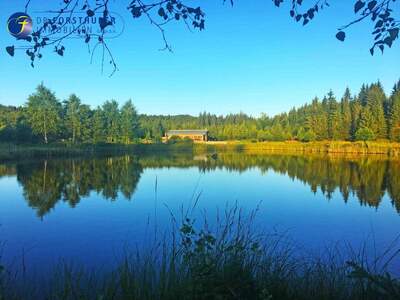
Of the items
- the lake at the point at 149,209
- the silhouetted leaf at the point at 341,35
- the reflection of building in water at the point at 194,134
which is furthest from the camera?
the reflection of building in water at the point at 194,134

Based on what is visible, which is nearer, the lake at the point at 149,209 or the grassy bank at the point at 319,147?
the lake at the point at 149,209

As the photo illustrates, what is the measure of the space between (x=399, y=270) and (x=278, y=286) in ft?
12.7

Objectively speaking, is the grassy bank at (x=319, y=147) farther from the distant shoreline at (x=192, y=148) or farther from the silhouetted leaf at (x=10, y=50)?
the silhouetted leaf at (x=10, y=50)

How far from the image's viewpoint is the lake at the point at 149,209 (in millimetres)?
7457

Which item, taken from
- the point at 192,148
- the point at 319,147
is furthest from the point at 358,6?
the point at 192,148

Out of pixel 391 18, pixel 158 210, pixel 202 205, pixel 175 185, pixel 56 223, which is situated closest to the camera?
pixel 391 18

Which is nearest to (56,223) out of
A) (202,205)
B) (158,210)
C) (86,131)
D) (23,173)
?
(158,210)

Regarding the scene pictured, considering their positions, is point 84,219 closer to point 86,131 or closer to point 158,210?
point 158,210

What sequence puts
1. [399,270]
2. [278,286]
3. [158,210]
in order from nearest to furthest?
[278,286] < [399,270] < [158,210]

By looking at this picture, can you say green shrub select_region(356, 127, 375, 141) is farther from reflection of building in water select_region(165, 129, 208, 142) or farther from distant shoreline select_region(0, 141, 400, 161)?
reflection of building in water select_region(165, 129, 208, 142)

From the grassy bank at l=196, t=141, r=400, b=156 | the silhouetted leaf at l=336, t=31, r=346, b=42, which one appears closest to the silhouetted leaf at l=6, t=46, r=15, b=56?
the silhouetted leaf at l=336, t=31, r=346, b=42

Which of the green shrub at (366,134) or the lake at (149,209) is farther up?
the green shrub at (366,134)

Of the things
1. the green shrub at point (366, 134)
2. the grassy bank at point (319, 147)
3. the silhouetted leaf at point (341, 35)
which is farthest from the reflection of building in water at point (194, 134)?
the silhouetted leaf at point (341, 35)

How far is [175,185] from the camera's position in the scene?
16031mm
